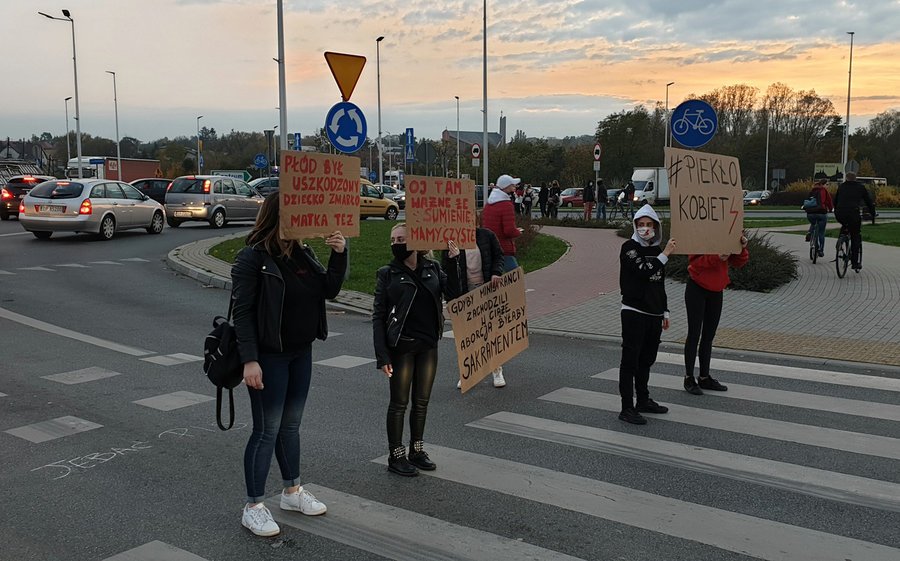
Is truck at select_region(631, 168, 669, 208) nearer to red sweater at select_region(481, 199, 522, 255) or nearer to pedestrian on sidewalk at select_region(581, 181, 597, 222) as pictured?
pedestrian on sidewalk at select_region(581, 181, 597, 222)

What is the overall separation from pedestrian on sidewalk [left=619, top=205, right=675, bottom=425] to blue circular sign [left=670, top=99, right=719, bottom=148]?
17.1ft

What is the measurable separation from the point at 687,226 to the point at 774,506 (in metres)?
2.71

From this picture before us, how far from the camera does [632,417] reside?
608cm

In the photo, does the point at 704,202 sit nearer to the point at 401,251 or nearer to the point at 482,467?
the point at 401,251

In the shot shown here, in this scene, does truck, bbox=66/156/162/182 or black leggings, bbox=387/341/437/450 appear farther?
truck, bbox=66/156/162/182

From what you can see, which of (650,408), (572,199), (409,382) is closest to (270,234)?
(409,382)

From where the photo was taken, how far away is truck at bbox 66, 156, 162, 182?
230 ft

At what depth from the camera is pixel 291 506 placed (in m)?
4.34

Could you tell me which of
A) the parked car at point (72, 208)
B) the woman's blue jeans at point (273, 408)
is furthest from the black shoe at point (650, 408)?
the parked car at point (72, 208)

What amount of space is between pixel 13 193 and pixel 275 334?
30.7 metres

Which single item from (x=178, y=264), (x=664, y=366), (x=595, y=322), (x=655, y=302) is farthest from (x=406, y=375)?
(x=178, y=264)

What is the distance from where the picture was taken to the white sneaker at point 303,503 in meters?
4.30

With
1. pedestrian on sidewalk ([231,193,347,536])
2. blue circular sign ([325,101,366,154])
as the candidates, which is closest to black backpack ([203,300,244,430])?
pedestrian on sidewalk ([231,193,347,536])

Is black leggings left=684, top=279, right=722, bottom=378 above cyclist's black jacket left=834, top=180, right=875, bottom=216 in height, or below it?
below
